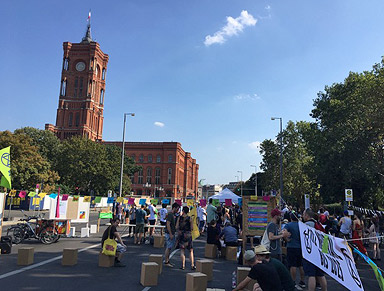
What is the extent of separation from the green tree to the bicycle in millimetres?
28338

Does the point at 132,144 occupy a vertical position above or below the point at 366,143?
above

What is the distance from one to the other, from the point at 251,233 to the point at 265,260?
20.8ft

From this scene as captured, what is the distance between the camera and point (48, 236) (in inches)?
505

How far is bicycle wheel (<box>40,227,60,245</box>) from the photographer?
12773 mm

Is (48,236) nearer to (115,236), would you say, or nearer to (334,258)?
(115,236)

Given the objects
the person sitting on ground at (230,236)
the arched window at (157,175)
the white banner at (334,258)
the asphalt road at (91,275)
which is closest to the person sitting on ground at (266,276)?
the white banner at (334,258)

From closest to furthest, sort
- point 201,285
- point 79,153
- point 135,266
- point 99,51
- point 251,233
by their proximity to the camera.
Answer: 1. point 201,285
2. point 135,266
3. point 251,233
4. point 79,153
5. point 99,51

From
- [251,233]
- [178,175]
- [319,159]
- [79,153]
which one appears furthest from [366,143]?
[178,175]

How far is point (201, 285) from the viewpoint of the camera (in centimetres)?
645

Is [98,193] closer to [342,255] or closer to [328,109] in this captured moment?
[328,109]

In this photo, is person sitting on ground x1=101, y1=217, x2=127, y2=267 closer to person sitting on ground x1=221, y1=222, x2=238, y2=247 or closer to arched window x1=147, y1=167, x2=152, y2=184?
person sitting on ground x1=221, y1=222, x2=238, y2=247

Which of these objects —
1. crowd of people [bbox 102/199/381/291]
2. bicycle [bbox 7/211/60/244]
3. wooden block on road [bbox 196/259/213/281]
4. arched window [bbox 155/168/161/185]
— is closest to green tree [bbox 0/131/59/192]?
bicycle [bbox 7/211/60/244]

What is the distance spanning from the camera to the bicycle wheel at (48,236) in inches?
503

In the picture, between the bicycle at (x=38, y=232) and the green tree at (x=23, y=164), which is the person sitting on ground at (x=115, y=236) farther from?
the green tree at (x=23, y=164)
